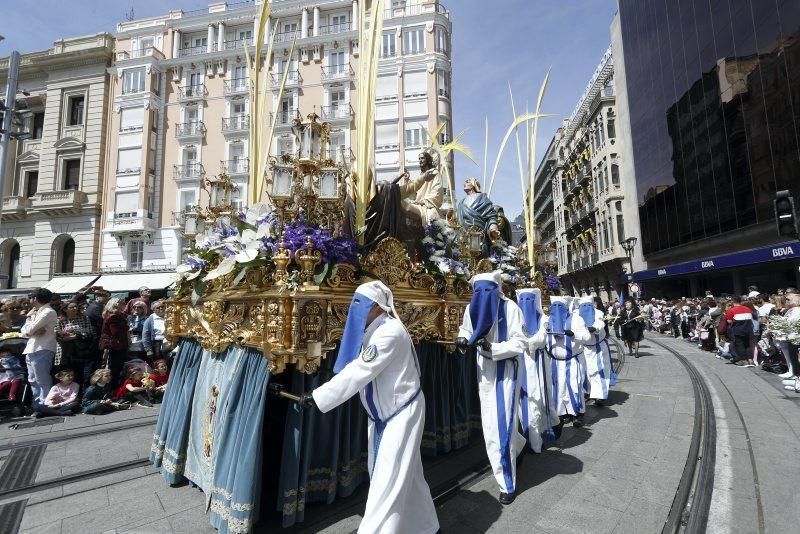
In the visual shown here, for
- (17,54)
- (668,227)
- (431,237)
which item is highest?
(17,54)

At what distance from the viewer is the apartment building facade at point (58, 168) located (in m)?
24.1

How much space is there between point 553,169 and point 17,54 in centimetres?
4990

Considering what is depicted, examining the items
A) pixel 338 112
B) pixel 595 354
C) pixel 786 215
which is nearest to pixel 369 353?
pixel 595 354

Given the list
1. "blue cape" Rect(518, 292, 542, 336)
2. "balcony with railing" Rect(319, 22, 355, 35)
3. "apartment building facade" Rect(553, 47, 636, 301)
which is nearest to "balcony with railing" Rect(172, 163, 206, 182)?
"balcony with railing" Rect(319, 22, 355, 35)

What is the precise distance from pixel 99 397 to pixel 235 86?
2416 centimetres

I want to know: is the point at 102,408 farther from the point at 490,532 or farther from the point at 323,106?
the point at 323,106

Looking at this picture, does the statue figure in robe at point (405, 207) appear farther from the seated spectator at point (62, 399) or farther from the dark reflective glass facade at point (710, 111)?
the dark reflective glass facade at point (710, 111)

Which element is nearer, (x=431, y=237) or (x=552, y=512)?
(x=552, y=512)

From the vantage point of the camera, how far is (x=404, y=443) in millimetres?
2799

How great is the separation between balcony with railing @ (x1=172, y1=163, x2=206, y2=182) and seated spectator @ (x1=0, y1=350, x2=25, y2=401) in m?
20.6

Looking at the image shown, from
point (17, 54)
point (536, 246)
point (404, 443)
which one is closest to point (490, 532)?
point (404, 443)

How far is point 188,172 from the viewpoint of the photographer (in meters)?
26.1

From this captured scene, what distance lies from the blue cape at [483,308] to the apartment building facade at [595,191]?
32.9 meters

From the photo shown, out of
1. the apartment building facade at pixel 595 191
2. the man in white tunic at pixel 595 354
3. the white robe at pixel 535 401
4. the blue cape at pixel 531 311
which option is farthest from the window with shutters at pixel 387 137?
the white robe at pixel 535 401
